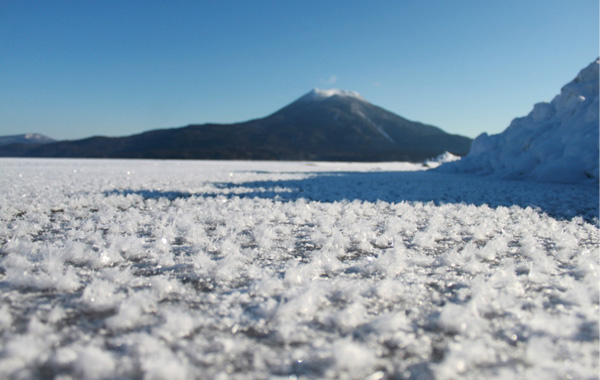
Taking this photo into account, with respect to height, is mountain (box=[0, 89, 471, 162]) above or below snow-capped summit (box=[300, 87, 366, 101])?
below

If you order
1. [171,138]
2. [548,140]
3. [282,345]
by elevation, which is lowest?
[282,345]

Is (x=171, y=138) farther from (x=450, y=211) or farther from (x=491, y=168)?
(x=450, y=211)

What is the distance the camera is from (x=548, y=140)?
10211 millimetres

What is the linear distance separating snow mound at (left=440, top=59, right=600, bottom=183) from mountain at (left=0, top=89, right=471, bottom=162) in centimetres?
5627

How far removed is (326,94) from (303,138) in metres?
46.6

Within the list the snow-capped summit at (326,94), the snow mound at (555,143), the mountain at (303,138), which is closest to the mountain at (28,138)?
the mountain at (303,138)

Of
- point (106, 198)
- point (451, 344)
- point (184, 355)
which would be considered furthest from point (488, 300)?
point (106, 198)

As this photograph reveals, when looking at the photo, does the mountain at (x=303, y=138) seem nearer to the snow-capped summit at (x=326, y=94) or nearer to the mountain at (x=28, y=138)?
the snow-capped summit at (x=326, y=94)

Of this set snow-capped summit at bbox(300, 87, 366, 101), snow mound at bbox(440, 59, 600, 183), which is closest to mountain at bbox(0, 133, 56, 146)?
snow-capped summit at bbox(300, 87, 366, 101)

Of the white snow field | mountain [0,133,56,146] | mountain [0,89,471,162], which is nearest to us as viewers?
the white snow field

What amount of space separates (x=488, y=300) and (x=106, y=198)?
5106 mm

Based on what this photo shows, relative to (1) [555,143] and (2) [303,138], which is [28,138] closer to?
(2) [303,138]

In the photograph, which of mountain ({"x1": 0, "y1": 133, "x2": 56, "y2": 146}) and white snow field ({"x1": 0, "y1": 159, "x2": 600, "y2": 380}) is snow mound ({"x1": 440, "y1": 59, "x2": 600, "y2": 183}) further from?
mountain ({"x1": 0, "y1": 133, "x2": 56, "y2": 146})

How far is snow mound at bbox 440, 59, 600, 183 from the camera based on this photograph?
8680 millimetres
